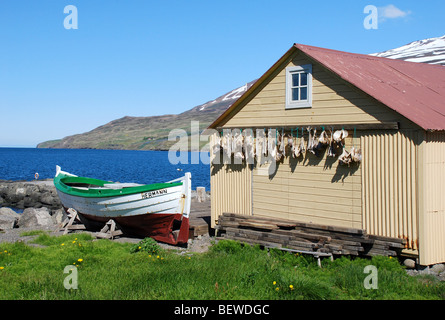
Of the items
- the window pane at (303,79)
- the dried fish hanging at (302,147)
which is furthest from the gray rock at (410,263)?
the window pane at (303,79)

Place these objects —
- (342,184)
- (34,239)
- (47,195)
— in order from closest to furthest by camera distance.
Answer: (342,184) < (34,239) < (47,195)

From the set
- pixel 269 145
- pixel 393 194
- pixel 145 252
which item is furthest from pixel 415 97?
pixel 145 252

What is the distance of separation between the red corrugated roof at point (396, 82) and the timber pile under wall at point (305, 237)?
3.23 m

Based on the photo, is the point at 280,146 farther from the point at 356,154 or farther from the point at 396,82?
the point at 396,82

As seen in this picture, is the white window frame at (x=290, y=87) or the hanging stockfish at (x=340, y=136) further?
the white window frame at (x=290, y=87)

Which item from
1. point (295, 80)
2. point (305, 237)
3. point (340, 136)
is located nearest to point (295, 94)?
point (295, 80)

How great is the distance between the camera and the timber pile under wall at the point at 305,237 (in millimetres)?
12476

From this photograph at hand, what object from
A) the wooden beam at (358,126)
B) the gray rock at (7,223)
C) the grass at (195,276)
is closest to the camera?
the grass at (195,276)

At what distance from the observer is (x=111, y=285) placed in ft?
33.7

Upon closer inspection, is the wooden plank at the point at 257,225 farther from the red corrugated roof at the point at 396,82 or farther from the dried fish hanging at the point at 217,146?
the red corrugated roof at the point at 396,82

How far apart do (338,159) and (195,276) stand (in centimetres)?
535

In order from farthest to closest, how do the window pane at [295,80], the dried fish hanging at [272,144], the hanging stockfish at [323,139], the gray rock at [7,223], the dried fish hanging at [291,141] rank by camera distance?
the gray rock at [7,223] → the dried fish hanging at [272,144] → the window pane at [295,80] → the dried fish hanging at [291,141] → the hanging stockfish at [323,139]
